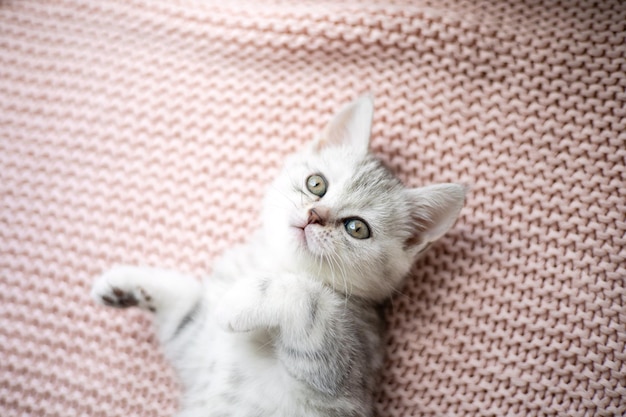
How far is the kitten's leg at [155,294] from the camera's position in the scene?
1092 millimetres

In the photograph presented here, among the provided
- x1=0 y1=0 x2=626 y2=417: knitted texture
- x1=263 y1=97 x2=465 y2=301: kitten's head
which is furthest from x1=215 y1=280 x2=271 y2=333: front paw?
x1=0 y1=0 x2=626 y2=417: knitted texture

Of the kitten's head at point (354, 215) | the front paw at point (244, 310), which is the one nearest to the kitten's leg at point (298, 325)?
the front paw at point (244, 310)

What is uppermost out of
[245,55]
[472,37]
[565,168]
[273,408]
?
[472,37]

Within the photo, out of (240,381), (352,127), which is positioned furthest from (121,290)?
(352,127)

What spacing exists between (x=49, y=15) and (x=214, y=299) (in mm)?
1092

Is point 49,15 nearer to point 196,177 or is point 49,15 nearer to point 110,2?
point 110,2

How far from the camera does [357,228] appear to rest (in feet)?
3.31

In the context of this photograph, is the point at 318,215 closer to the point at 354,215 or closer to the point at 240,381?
the point at 354,215

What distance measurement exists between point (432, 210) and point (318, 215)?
0.30 meters

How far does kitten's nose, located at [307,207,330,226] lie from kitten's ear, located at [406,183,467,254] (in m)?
0.24

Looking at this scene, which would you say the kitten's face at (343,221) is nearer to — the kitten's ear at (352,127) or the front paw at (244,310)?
the kitten's ear at (352,127)

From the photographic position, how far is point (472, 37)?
1.20 meters

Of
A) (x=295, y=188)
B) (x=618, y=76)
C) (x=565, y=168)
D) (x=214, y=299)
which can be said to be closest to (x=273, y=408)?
(x=214, y=299)

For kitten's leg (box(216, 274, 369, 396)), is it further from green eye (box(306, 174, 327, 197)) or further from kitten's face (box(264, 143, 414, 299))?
green eye (box(306, 174, 327, 197))
